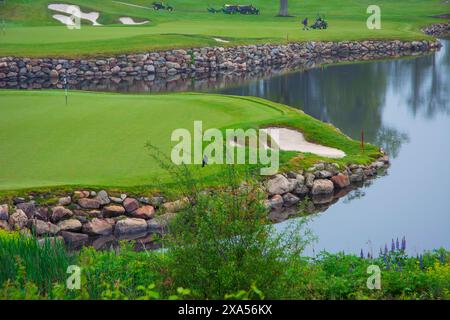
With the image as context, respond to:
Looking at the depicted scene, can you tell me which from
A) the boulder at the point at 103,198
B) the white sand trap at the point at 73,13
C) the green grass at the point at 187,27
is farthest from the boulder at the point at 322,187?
the white sand trap at the point at 73,13

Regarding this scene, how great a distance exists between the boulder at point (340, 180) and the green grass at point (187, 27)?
88.0 ft

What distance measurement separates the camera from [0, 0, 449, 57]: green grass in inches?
1946

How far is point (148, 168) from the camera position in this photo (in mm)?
21203

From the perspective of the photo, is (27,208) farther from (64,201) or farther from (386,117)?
(386,117)

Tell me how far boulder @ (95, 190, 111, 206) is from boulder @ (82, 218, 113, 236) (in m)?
0.41

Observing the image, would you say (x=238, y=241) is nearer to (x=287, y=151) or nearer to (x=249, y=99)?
(x=287, y=151)

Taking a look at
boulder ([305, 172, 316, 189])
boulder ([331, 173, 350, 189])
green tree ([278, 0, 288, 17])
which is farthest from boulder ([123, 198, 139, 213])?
green tree ([278, 0, 288, 17])

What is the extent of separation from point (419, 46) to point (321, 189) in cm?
3928

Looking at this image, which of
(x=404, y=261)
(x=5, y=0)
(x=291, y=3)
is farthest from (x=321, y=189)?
(x=291, y=3)

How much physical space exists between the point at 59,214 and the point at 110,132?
5.48m

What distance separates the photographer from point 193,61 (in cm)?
5044

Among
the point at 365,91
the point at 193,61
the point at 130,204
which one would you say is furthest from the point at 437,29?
the point at 130,204

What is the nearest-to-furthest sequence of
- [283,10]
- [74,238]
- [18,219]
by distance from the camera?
1. [18,219]
2. [74,238]
3. [283,10]

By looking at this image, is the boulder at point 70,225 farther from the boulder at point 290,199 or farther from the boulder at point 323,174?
the boulder at point 323,174
